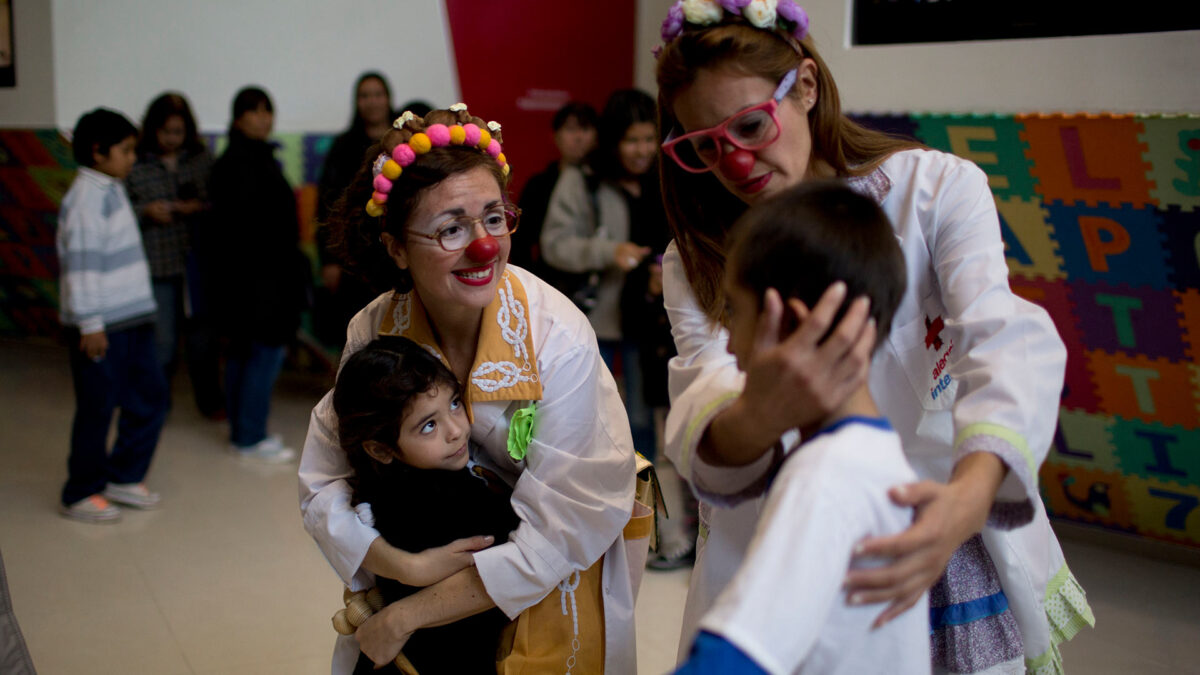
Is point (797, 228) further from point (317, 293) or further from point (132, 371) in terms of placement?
point (317, 293)

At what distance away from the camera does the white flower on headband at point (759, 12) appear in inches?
52.1

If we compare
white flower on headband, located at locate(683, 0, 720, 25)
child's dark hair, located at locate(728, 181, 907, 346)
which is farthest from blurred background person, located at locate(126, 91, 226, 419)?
child's dark hair, located at locate(728, 181, 907, 346)

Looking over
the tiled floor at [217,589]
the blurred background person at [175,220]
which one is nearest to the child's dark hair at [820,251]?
the tiled floor at [217,589]

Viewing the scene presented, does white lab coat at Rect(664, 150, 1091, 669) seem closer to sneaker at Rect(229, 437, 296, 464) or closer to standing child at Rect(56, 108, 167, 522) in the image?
standing child at Rect(56, 108, 167, 522)

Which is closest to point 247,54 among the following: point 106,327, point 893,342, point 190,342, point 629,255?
point 190,342

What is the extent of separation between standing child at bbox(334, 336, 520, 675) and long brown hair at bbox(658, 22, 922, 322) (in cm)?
52

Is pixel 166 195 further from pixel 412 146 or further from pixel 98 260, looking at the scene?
pixel 412 146

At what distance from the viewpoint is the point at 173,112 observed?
454 centimetres

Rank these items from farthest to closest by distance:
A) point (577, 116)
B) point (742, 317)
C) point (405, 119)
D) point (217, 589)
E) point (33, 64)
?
point (33, 64) < point (577, 116) < point (217, 589) < point (405, 119) < point (742, 317)

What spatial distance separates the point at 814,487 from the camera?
97 centimetres

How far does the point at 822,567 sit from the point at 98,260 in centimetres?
335

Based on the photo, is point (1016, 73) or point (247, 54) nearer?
point (1016, 73)

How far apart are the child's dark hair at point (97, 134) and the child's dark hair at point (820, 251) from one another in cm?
321

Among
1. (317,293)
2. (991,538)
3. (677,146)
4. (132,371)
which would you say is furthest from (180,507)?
(991,538)
